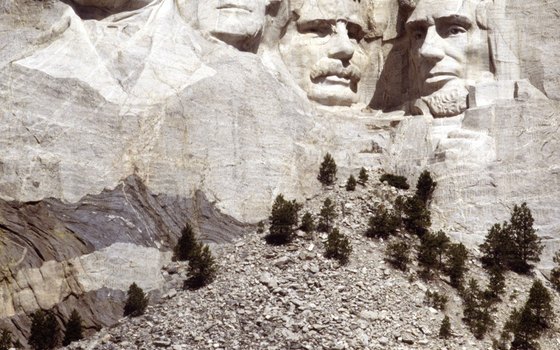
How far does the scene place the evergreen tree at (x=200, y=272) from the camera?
1193 inches

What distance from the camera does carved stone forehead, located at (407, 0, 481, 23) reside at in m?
34.7

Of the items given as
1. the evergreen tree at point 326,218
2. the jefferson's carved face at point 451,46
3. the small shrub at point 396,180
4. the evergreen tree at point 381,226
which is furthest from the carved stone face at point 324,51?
the evergreen tree at point 381,226

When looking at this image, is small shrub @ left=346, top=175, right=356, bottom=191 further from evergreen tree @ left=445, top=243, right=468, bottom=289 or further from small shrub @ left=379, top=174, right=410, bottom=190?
evergreen tree @ left=445, top=243, right=468, bottom=289

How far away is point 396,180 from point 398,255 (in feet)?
9.06

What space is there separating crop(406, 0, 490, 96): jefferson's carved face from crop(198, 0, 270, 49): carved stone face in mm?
3385

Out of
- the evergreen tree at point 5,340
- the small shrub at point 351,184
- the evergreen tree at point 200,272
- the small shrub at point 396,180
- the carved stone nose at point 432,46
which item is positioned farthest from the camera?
the carved stone nose at point 432,46

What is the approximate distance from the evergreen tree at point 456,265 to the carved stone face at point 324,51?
205 inches

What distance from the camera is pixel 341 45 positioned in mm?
35562

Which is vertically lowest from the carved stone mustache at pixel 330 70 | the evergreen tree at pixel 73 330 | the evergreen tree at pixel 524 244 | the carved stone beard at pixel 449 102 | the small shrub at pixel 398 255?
the evergreen tree at pixel 524 244

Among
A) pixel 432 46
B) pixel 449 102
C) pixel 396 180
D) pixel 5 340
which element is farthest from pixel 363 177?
pixel 5 340

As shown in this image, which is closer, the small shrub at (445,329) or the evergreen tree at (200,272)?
the small shrub at (445,329)

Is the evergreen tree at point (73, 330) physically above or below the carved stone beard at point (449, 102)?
below

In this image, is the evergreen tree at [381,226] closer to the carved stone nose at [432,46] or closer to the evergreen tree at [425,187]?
the evergreen tree at [425,187]

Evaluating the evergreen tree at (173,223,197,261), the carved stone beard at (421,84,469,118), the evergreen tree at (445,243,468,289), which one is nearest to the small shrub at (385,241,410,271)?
the evergreen tree at (445,243,468,289)
